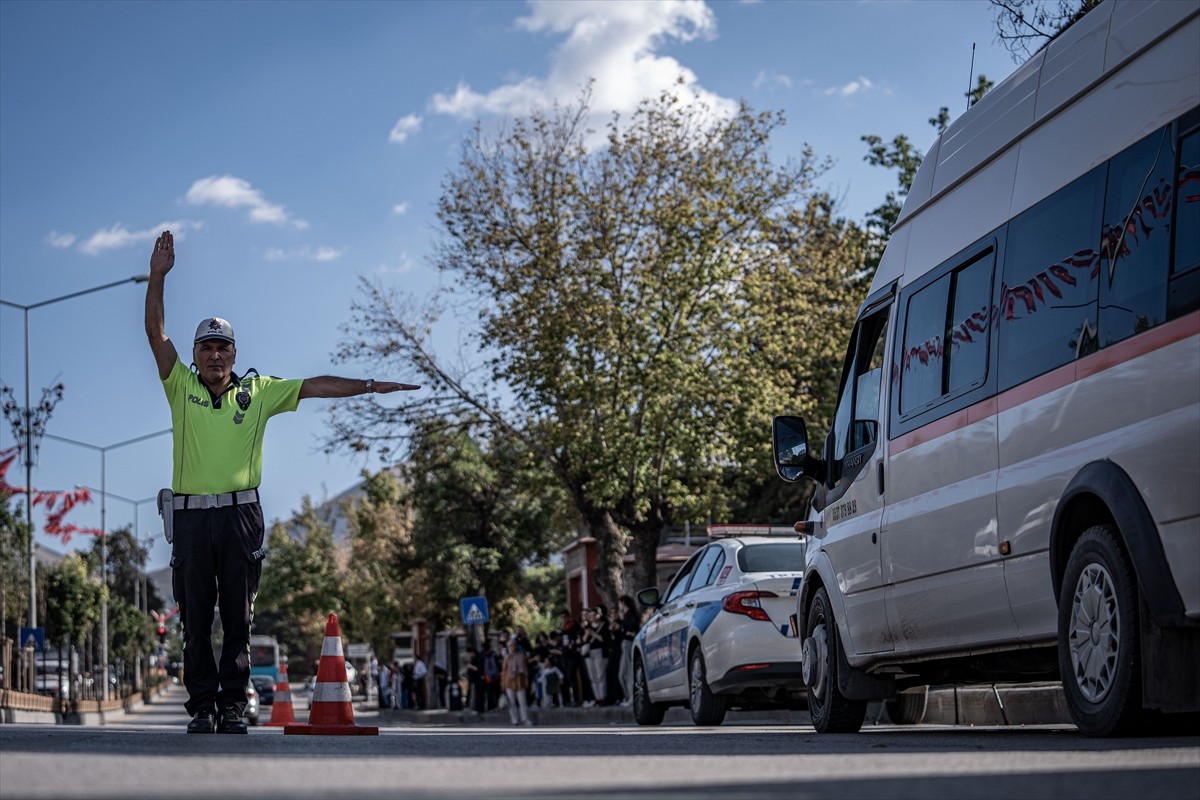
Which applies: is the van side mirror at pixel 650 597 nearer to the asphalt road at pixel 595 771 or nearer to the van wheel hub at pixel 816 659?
the van wheel hub at pixel 816 659

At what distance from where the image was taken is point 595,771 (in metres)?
5.43

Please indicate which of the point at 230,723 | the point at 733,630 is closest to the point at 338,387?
the point at 230,723

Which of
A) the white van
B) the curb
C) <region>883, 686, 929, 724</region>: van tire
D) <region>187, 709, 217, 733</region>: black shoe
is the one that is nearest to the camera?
the white van

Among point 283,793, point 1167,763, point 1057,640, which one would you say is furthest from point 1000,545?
point 283,793

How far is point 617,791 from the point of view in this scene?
15.4 ft

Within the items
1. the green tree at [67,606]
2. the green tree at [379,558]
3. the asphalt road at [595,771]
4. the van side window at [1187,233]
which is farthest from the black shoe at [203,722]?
the green tree at [379,558]

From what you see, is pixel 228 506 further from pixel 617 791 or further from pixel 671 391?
pixel 671 391

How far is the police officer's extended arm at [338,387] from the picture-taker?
9422 millimetres

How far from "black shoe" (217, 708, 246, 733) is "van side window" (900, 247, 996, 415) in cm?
391

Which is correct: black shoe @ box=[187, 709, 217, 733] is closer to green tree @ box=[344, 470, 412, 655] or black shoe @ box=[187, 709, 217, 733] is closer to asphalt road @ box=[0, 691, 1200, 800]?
asphalt road @ box=[0, 691, 1200, 800]

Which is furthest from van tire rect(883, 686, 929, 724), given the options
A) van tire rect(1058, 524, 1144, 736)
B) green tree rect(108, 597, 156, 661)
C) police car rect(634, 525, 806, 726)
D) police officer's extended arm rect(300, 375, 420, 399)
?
green tree rect(108, 597, 156, 661)

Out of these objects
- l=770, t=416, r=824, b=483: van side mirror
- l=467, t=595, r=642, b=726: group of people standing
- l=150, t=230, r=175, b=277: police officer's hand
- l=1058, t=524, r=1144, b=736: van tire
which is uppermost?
l=150, t=230, r=175, b=277: police officer's hand

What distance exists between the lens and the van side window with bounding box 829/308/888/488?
997 cm

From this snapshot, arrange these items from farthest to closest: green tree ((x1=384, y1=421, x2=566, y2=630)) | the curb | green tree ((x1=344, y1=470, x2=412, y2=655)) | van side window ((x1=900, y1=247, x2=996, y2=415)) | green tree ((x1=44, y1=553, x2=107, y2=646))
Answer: green tree ((x1=344, y1=470, x2=412, y2=655))
green tree ((x1=384, y1=421, x2=566, y2=630))
green tree ((x1=44, y1=553, x2=107, y2=646))
the curb
van side window ((x1=900, y1=247, x2=996, y2=415))
